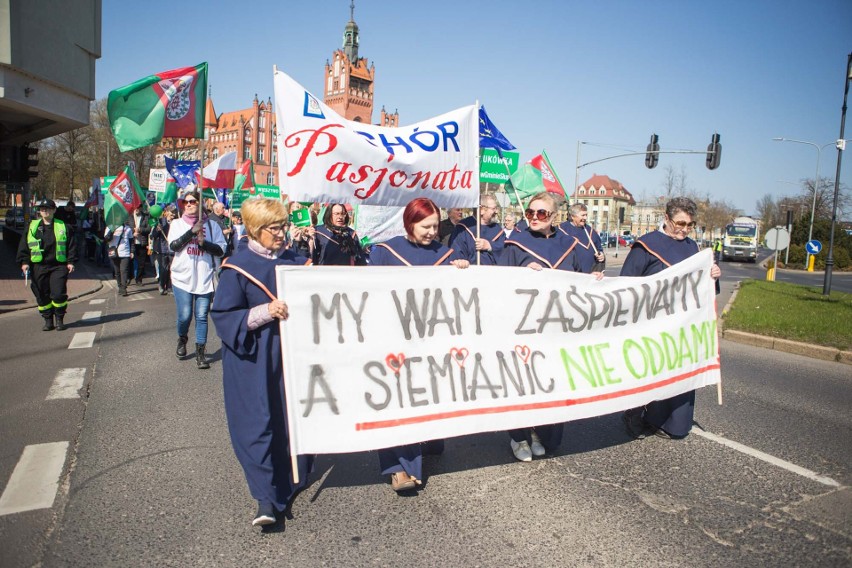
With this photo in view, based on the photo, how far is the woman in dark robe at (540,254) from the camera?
4340 mm

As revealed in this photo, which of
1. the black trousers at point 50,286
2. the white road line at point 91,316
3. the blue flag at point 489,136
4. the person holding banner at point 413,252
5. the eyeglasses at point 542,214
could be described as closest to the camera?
the person holding banner at point 413,252

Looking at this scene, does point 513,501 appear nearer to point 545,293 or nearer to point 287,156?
point 545,293

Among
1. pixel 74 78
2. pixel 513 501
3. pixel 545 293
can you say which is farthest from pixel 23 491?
pixel 74 78

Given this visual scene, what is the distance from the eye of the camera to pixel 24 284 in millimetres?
15500

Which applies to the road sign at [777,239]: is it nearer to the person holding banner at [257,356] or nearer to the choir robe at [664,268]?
the choir robe at [664,268]

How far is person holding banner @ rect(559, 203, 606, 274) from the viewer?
4.70 m

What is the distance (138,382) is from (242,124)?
107453 mm

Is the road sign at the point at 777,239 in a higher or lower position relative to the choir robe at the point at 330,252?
higher

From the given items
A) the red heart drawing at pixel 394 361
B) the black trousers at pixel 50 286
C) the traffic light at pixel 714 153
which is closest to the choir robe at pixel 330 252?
the red heart drawing at pixel 394 361

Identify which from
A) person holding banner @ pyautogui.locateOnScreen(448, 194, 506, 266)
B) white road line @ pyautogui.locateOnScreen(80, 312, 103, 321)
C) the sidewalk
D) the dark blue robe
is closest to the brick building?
the sidewalk

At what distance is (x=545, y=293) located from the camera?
13.6 ft

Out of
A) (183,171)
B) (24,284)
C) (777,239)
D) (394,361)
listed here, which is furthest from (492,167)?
(777,239)

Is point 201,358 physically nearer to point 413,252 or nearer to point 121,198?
point 413,252

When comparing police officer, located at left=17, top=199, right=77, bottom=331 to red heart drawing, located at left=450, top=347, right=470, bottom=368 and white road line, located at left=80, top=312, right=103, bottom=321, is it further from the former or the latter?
red heart drawing, located at left=450, top=347, right=470, bottom=368
